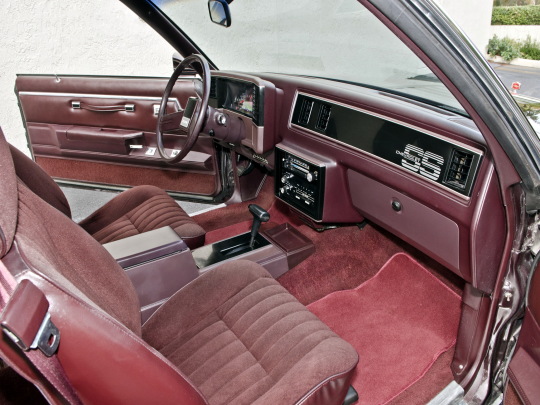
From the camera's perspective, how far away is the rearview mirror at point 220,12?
201 cm

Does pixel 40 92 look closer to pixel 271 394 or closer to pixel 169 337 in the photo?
pixel 169 337

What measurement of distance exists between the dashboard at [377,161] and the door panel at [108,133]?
0.34 m

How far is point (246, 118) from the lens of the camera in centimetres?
226

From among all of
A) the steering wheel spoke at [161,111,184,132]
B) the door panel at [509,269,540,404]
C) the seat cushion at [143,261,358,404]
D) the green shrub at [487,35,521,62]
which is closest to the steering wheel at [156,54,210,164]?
the steering wheel spoke at [161,111,184,132]

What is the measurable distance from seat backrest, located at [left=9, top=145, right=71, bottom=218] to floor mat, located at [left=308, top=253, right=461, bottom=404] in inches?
45.4

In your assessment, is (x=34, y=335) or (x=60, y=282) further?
(x=60, y=282)

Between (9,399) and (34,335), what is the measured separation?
0.96 meters

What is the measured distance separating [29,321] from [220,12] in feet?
5.83

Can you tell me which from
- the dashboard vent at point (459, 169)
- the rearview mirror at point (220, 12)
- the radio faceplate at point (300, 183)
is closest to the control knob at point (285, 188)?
the radio faceplate at point (300, 183)

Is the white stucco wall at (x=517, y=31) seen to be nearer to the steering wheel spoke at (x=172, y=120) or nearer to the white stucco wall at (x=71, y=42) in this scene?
the steering wheel spoke at (x=172, y=120)

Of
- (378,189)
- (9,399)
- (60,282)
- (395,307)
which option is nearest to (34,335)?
(60,282)

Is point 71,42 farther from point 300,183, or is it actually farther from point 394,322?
point 394,322

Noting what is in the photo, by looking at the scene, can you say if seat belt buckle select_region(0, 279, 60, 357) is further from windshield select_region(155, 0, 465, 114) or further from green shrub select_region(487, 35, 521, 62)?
windshield select_region(155, 0, 465, 114)

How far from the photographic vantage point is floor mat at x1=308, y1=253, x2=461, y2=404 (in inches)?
69.4
